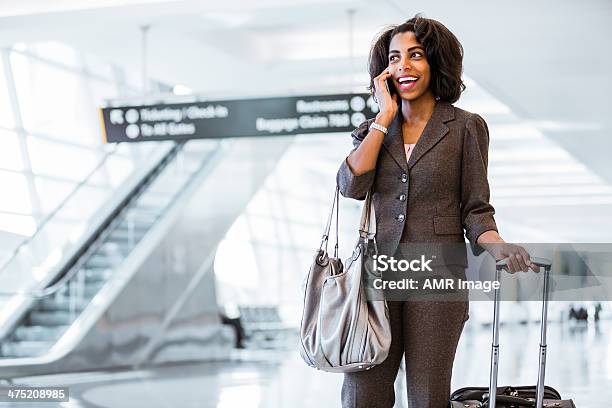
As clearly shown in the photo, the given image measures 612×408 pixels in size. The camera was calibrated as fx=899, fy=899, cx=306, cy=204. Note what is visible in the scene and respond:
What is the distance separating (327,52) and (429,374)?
36.0 feet

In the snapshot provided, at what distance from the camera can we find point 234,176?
15.8 meters

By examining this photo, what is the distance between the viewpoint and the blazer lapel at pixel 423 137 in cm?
271

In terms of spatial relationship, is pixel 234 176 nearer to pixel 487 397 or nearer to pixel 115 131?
pixel 115 131

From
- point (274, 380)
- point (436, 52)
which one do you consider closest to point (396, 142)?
point (436, 52)

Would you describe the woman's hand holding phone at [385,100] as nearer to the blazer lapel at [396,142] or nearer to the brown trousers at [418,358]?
the blazer lapel at [396,142]

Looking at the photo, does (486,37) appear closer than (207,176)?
Yes

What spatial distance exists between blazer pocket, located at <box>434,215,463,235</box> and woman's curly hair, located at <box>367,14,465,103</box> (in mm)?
390

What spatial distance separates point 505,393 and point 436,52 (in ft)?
3.55

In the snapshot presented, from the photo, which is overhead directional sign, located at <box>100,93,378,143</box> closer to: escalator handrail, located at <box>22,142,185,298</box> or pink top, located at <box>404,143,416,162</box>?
escalator handrail, located at <box>22,142,185,298</box>

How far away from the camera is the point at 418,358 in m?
2.63

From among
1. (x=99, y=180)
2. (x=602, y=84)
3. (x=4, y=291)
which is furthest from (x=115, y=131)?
(x=99, y=180)

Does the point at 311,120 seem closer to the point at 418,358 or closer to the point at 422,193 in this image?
the point at 422,193

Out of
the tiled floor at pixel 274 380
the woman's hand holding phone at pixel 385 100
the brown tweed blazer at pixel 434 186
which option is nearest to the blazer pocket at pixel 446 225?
the brown tweed blazer at pixel 434 186

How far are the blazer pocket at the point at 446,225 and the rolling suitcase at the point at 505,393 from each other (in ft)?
0.57
